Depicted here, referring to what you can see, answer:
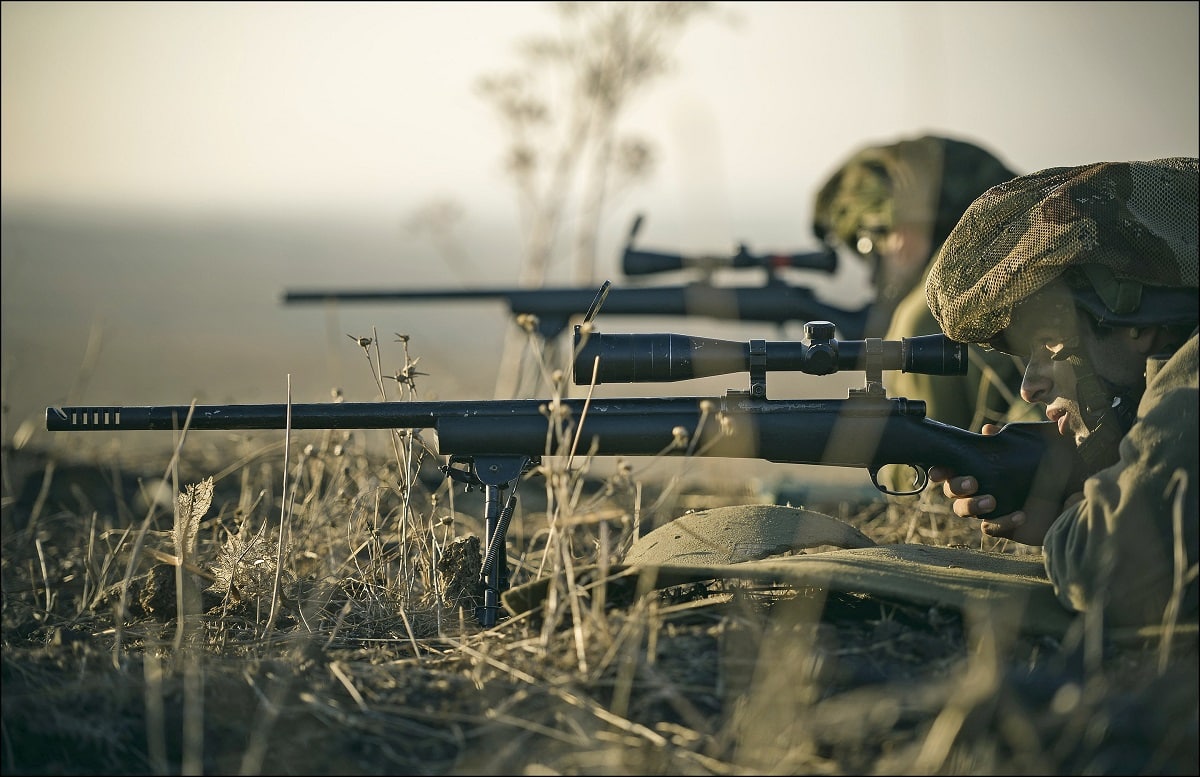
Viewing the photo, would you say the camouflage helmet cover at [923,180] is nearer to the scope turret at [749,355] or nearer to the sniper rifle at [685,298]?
the sniper rifle at [685,298]

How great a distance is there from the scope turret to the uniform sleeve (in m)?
0.87

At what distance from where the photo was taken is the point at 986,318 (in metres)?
3.43

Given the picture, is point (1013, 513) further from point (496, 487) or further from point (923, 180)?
point (923, 180)

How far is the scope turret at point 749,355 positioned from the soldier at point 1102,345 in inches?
5.2

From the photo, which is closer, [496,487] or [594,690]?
[594,690]

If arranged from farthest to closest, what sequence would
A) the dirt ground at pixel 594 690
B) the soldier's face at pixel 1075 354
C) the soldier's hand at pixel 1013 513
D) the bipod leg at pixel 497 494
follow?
the bipod leg at pixel 497 494
the soldier's hand at pixel 1013 513
the soldier's face at pixel 1075 354
the dirt ground at pixel 594 690

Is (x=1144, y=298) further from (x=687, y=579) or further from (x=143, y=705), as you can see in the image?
(x=143, y=705)

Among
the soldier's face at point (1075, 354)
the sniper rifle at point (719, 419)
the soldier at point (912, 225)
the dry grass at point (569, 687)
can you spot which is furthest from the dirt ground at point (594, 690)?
the soldier at point (912, 225)

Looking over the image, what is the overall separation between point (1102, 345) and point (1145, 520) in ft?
2.24

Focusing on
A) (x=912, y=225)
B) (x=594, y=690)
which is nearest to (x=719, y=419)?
(x=594, y=690)

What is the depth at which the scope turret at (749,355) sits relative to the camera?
3705 mm

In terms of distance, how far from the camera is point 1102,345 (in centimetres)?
329

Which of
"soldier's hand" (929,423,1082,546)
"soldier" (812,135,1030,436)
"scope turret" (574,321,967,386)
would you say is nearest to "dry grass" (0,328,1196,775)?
"scope turret" (574,321,967,386)

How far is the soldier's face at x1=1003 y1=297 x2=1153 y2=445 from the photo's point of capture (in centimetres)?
327
